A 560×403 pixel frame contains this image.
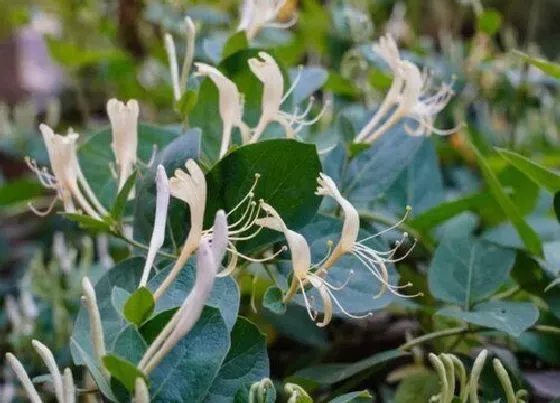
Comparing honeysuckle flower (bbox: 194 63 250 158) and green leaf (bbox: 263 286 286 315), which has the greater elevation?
honeysuckle flower (bbox: 194 63 250 158)

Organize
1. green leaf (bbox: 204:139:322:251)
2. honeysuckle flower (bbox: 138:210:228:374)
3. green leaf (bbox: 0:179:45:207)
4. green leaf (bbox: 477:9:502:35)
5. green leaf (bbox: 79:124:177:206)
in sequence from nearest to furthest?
honeysuckle flower (bbox: 138:210:228:374) < green leaf (bbox: 204:139:322:251) < green leaf (bbox: 79:124:177:206) < green leaf (bbox: 0:179:45:207) < green leaf (bbox: 477:9:502:35)

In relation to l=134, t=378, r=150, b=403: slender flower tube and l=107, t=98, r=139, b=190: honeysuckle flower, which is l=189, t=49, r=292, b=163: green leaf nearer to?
l=107, t=98, r=139, b=190: honeysuckle flower

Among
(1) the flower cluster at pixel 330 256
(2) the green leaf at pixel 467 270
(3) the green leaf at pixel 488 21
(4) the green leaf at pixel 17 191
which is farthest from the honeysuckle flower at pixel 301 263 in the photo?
(3) the green leaf at pixel 488 21

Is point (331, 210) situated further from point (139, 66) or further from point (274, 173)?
point (139, 66)

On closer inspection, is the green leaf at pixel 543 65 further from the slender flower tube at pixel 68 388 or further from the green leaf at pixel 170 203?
the slender flower tube at pixel 68 388

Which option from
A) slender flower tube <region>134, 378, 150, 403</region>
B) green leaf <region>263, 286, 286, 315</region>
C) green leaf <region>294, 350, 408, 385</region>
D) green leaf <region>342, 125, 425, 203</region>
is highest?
slender flower tube <region>134, 378, 150, 403</region>

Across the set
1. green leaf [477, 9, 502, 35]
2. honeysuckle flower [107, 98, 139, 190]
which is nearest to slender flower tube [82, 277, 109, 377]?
honeysuckle flower [107, 98, 139, 190]
